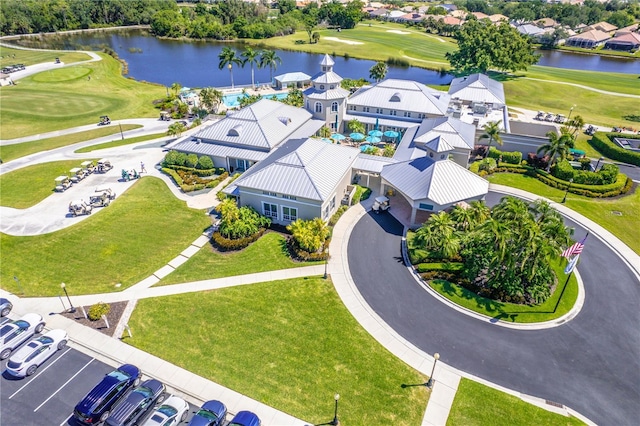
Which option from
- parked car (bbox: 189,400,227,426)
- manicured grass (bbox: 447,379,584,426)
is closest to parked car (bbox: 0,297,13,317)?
parked car (bbox: 189,400,227,426)

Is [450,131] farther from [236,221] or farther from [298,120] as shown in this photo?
[236,221]

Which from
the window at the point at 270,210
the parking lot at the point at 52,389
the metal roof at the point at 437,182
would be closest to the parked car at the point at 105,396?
the parking lot at the point at 52,389

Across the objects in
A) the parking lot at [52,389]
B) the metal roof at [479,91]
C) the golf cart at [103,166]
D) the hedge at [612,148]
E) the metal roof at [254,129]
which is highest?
the metal roof at [479,91]

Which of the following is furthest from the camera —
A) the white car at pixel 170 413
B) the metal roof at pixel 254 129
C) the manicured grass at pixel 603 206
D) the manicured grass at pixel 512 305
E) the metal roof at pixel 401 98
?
the metal roof at pixel 401 98

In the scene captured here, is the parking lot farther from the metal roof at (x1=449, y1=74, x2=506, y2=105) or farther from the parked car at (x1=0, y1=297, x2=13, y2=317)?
the metal roof at (x1=449, y1=74, x2=506, y2=105)

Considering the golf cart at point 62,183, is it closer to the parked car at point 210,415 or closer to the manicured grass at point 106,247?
the manicured grass at point 106,247

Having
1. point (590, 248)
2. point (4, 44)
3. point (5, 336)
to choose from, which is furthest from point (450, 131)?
point (4, 44)

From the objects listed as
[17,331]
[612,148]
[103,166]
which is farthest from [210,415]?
[612,148]
